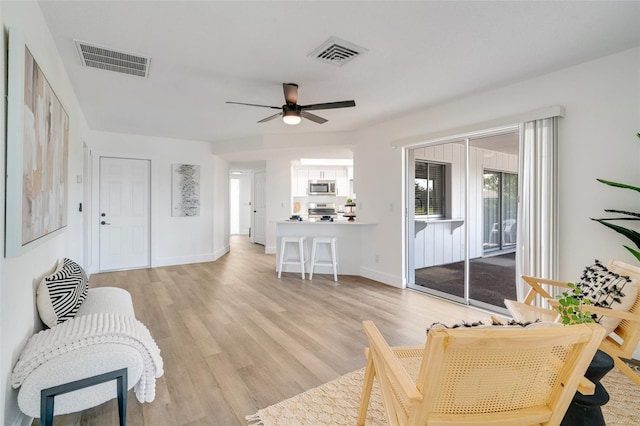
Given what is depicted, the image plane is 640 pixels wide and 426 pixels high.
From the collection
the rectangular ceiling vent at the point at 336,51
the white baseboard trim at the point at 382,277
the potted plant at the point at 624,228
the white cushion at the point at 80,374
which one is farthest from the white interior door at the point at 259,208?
the potted plant at the point at 624,228

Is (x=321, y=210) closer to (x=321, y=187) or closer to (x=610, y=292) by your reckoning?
(x=321, y=187)

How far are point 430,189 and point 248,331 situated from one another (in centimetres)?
336

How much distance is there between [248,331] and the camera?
292 cm

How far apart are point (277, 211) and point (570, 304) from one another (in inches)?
257

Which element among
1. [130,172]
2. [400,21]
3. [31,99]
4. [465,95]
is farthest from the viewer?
[130,172]

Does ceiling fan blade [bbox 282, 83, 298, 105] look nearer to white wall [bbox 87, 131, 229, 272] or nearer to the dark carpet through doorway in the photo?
the dark carpet through doorway

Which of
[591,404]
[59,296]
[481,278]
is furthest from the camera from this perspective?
[481,278]

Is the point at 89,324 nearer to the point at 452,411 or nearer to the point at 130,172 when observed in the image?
the point at 452,411

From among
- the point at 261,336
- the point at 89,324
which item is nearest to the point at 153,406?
the point at 89,324

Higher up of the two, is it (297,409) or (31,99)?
(31,99)

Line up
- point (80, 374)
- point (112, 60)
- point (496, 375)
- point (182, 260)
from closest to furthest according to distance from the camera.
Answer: point (496, 375), point (80, 374), point (112, 60), point (182, 260)

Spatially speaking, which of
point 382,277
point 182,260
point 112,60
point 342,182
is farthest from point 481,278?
point 182,260

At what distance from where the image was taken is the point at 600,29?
217cm

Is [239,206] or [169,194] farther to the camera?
[239,206]
